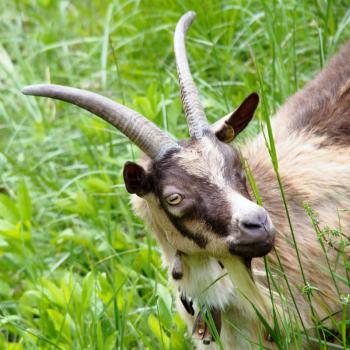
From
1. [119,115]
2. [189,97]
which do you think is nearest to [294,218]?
[189,97]

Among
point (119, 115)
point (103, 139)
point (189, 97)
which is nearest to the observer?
point (119, 115)

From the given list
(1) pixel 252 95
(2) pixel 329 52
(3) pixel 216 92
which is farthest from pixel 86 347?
(2) pixel 329 52

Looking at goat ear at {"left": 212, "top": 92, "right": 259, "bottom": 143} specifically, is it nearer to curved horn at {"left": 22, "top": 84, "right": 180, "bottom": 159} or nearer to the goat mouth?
curved horn at {"left": 22, "top": 84, "right": 180, "bottom": 159}

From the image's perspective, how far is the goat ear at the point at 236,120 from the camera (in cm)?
441

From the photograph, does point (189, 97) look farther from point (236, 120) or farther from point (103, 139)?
point (103, 139)

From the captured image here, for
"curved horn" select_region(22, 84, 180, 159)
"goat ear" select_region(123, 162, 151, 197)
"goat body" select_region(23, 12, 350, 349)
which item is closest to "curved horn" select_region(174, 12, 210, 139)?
"goat body" select_region(23, 12, 350, 349)

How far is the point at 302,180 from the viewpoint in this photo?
4672 mm

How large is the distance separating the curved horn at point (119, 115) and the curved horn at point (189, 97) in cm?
14

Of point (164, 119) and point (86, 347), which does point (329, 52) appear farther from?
point (86, 347)

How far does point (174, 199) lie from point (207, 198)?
170mm

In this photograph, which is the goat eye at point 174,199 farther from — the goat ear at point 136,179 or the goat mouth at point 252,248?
the goat mouth at point 252,248

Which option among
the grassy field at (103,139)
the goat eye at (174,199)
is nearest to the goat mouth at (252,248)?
the goat eye at (174,199)

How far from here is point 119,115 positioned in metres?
4.22

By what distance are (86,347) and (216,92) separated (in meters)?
2.20
